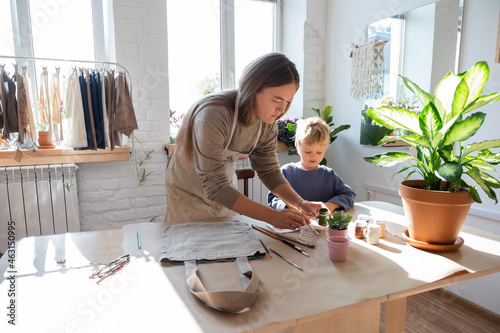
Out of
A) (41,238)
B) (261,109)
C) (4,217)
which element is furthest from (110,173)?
(261,109)

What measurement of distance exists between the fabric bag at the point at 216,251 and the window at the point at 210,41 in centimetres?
214

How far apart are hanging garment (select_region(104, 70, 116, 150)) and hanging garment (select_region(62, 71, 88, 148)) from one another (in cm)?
17

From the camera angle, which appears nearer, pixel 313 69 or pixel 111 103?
pixel 111 103

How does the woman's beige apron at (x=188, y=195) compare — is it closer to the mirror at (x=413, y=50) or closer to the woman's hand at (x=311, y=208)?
the woman's hand at (x=311, y=208)

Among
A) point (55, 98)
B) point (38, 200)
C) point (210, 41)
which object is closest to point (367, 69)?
point (210, 41)

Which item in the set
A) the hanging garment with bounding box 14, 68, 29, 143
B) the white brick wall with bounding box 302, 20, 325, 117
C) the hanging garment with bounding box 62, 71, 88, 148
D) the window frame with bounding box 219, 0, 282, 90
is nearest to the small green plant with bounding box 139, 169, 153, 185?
the hanging garment with bounding box 62, 71, 88, 148

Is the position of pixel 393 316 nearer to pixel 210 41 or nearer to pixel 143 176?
pixel 143 176

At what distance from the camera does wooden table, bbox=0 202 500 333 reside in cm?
76

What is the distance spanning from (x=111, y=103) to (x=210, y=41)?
4.23 ft

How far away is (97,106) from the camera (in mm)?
2576

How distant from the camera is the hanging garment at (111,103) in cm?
257

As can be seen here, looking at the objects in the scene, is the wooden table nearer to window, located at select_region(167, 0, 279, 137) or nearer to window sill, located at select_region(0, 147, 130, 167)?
window sill, located at select_region(0, 147, 130, 167)

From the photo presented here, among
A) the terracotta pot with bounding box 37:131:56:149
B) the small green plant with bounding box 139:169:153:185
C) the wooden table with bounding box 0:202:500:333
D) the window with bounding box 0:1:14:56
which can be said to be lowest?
the small green plant with bounding box 139:169:153:185

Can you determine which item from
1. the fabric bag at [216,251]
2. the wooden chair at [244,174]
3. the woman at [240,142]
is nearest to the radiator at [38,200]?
the wooden chair at [244,174]
